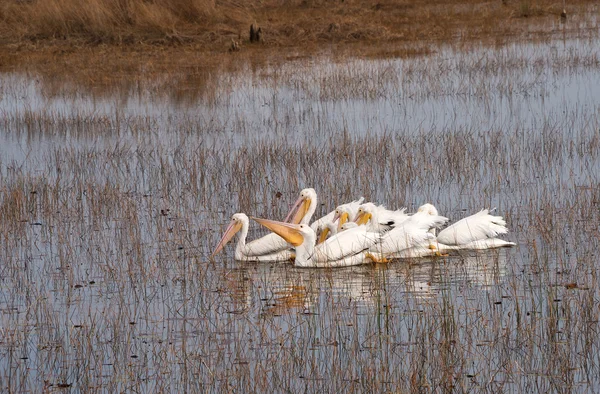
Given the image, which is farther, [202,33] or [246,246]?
[202,33]

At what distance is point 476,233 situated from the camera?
8.50 meters

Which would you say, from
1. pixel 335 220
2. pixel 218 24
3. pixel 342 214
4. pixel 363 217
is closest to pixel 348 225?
pixel 363 217

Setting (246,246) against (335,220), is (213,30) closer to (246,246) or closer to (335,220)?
(335,220)

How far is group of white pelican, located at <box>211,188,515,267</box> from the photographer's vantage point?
852 cm

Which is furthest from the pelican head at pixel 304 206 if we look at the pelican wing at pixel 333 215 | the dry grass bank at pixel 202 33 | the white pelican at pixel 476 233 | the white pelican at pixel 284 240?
the dry grass bank at pixel 202 33

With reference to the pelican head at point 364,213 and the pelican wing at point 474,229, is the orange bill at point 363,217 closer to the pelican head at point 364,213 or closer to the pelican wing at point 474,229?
the pelican head at point 364,213

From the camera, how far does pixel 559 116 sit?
13570mm

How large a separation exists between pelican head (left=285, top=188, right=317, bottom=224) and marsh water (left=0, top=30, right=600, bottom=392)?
0.47m

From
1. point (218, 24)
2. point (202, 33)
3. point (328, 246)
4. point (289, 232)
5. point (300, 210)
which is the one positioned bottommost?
point (328, 246)

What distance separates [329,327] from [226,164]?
18.1 feet

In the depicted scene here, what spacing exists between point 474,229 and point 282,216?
7.08ft

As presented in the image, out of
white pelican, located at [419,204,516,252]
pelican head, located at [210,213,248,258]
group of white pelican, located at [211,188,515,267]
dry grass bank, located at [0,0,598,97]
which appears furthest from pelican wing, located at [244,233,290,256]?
dry grass bank, located at [0,0,598,97]

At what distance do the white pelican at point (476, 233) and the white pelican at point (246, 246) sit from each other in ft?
4.18

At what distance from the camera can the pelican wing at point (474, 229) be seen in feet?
27.8
